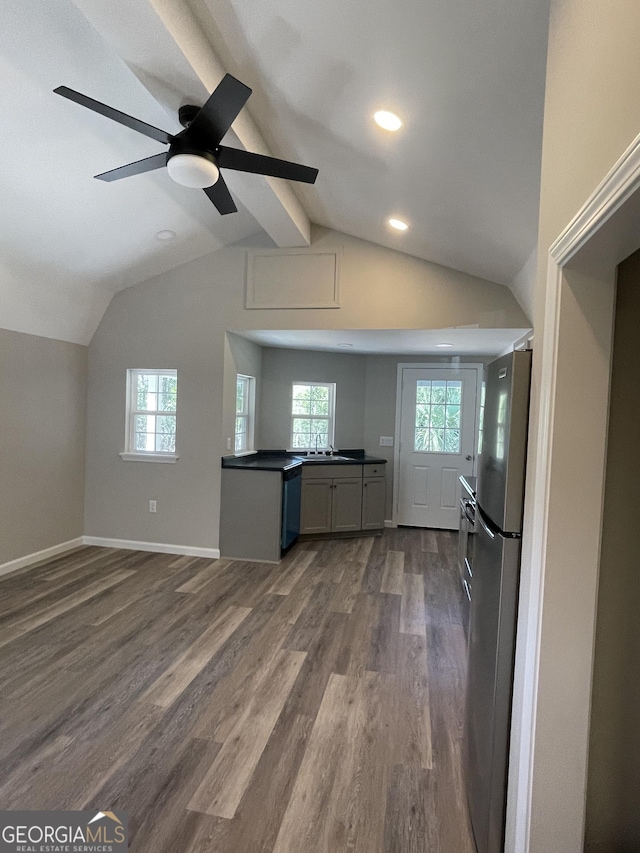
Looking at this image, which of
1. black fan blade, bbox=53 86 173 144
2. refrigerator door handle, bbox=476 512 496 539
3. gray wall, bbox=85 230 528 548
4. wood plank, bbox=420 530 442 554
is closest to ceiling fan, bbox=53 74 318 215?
black fan blade, bbox=53 86 173 144

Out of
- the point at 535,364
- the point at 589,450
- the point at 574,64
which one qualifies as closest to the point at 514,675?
the point at 589,450

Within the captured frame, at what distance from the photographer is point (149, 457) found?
4703 mm

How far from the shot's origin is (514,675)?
56.3 inches

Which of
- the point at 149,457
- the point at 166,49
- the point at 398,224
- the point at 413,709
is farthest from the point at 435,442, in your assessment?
the point at 166,49

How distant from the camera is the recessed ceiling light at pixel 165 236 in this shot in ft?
12.9

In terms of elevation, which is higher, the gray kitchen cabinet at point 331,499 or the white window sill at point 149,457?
the white window sill at point 149,457

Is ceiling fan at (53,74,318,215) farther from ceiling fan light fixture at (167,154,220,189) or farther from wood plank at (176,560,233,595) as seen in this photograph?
wood plank at (176,560,233,595)

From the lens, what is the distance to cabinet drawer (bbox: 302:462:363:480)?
5066 mm

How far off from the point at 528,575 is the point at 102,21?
8.66ft

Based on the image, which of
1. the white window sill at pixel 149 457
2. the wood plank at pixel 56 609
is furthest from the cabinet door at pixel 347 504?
the wood plank at pixel 56 609

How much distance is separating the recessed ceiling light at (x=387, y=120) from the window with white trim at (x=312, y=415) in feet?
12.1

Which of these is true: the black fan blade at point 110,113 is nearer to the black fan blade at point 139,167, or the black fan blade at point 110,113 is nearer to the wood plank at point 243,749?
the black fan blade at point 139,167

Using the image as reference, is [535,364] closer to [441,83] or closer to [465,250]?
[441,83]

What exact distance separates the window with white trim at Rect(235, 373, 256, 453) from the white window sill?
2.78 feet
